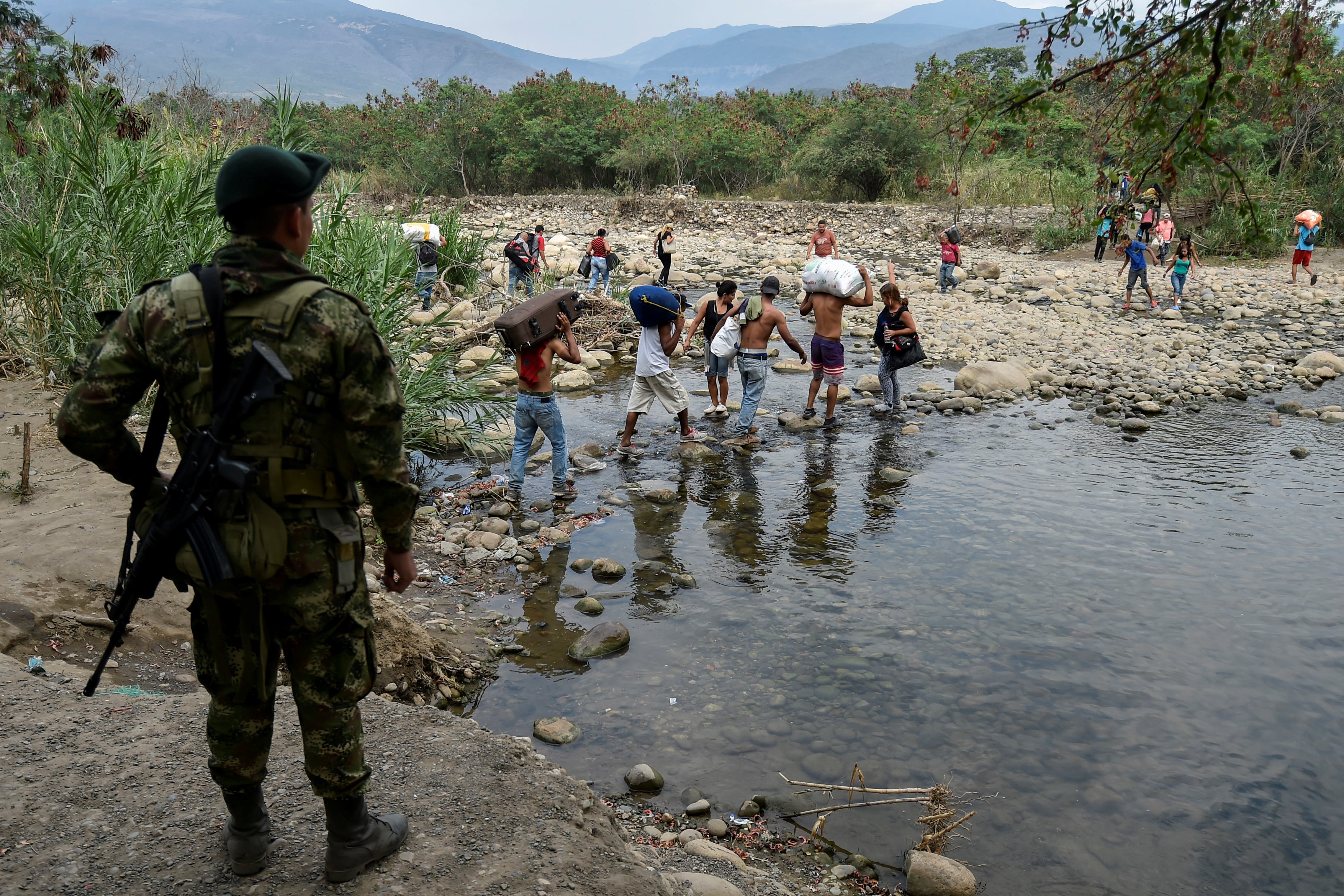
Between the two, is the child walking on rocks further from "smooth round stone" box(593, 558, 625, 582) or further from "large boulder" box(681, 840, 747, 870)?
"large boulder" box(681, 840, 747, 870)

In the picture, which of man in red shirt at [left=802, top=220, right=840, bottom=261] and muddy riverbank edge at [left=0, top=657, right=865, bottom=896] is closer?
muddy riverbank edge at [left=0, top=657, right=865, bottom=896]

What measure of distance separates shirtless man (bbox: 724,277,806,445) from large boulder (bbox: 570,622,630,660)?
13.4ft

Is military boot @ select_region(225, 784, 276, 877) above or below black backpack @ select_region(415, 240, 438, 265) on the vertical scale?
below

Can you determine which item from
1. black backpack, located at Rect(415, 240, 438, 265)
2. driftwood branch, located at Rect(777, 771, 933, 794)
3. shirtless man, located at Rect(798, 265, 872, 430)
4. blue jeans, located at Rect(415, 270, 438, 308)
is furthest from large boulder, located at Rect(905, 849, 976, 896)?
black backpack, located at Rect(415, 240, 438, 265)

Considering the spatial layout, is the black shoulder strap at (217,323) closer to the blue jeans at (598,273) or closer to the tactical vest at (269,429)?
the tactical vest at (269,429)

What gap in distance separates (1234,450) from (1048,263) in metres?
11.6

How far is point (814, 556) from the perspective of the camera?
21.9 ft

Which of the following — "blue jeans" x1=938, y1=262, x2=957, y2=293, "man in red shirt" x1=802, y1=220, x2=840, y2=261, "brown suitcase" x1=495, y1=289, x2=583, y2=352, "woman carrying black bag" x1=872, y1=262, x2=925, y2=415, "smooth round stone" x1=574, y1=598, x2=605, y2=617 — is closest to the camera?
"smooth round stone" x1=574, y1=598, x2=605, y2=617

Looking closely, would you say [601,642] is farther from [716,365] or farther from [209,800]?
[716,365]

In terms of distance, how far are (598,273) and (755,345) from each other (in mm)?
7582

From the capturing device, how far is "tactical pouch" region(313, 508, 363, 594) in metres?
2.24

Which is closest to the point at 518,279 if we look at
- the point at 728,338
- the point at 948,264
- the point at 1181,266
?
the point at 728,338

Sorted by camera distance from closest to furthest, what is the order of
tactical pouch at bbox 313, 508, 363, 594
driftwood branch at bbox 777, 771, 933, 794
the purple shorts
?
tactical pouch at bbox 313, 508, 363, 594
driftwood branch at bbox 777, 771, 933, 794
the purple shorts

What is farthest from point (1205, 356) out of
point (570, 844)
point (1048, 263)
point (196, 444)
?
point (196, 444)
